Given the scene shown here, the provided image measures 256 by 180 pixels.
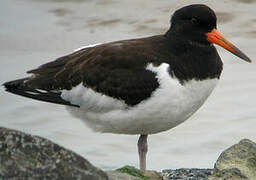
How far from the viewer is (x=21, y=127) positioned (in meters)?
11.2

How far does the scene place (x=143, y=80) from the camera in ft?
23.5

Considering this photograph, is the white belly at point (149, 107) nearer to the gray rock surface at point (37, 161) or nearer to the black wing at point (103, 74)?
the black wing at point (103, 74)

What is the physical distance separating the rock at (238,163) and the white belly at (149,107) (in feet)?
2.20

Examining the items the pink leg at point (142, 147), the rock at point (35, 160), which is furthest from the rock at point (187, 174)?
the rock at point (35, 160)

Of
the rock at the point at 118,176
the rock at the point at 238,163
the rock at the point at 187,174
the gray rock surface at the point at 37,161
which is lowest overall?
the rock at the point at 187,174

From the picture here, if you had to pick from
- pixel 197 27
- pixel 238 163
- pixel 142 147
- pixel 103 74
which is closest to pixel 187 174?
pixel 142 147

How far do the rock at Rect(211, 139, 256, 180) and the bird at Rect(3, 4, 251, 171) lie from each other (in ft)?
2.20

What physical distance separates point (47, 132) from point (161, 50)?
432 cm

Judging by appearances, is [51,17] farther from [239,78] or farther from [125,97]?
[125,97]

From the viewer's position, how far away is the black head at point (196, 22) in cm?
745

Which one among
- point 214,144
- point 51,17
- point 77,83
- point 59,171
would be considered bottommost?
point 214,144

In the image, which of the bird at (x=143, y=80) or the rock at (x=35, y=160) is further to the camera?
the bird at (x=143, y=80)

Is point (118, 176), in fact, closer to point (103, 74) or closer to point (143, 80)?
point (143, 80)

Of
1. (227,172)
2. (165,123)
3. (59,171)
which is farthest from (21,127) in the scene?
(59,171)
